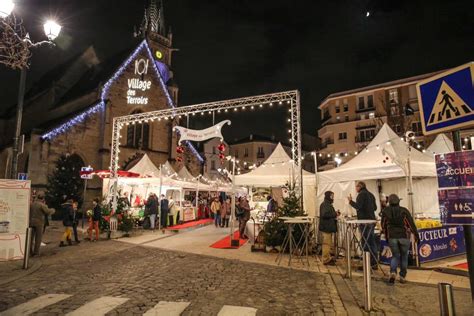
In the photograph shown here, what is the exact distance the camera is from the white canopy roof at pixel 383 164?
9.50 metres

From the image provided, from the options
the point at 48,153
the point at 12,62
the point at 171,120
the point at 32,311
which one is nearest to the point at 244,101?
the point at 12,62

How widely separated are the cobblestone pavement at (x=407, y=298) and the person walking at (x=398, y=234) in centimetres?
33

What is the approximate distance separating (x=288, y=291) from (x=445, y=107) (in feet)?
13.1

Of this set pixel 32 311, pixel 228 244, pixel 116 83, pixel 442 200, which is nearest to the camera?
pixel 442 200

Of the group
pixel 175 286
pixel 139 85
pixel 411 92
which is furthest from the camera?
pixel 411 92

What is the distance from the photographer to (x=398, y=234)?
616 centimetres

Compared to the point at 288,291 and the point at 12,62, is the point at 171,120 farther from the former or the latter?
the point at 288,291

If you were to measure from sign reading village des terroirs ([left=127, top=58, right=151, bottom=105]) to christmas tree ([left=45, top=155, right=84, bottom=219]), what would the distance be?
7.83 metres

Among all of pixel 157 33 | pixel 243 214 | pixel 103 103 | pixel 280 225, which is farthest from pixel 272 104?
pixel 157 33

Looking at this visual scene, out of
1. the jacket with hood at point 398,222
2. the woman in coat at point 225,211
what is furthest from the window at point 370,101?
the jacket with hood at point 398,222

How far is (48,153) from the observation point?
2100 cm

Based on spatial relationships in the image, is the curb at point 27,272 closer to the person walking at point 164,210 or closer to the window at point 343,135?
the person walking at point 164,210

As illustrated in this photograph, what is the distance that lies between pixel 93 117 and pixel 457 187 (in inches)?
975

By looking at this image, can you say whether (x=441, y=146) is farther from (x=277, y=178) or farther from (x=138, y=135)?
(x=138, y=135)
